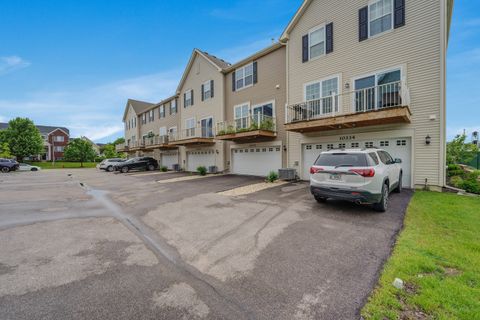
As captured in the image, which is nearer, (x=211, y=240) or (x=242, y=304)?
(x=242, y=304)

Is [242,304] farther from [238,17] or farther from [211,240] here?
[238,17]

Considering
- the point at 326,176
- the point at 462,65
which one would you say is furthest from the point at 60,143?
the point at 462,65

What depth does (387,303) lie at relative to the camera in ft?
8.08

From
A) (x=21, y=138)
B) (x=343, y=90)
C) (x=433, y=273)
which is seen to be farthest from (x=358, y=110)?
(x=21, y=138)

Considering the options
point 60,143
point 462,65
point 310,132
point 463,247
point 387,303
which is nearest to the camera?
point 387,303

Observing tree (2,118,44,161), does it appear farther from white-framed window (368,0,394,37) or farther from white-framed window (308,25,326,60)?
white-framed window (368,0,394,37)

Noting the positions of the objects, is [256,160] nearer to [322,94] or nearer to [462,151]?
[322,94]

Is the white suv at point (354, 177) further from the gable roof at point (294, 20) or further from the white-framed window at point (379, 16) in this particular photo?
the gable roof at point (294, 20)

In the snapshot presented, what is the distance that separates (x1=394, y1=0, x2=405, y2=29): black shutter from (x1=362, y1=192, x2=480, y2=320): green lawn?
898cm

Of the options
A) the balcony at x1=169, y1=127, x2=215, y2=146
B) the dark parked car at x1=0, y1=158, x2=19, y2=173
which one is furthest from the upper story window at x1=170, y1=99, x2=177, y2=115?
the dark parked car at x1=0, y1=158, x2=19, y2=173

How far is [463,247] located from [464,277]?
133 cm

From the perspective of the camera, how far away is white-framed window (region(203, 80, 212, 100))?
65.2 feet

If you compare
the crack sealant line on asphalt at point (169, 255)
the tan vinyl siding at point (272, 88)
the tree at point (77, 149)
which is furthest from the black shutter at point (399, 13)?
the tree at point (77, 149)

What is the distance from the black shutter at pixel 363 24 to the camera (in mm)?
10602
